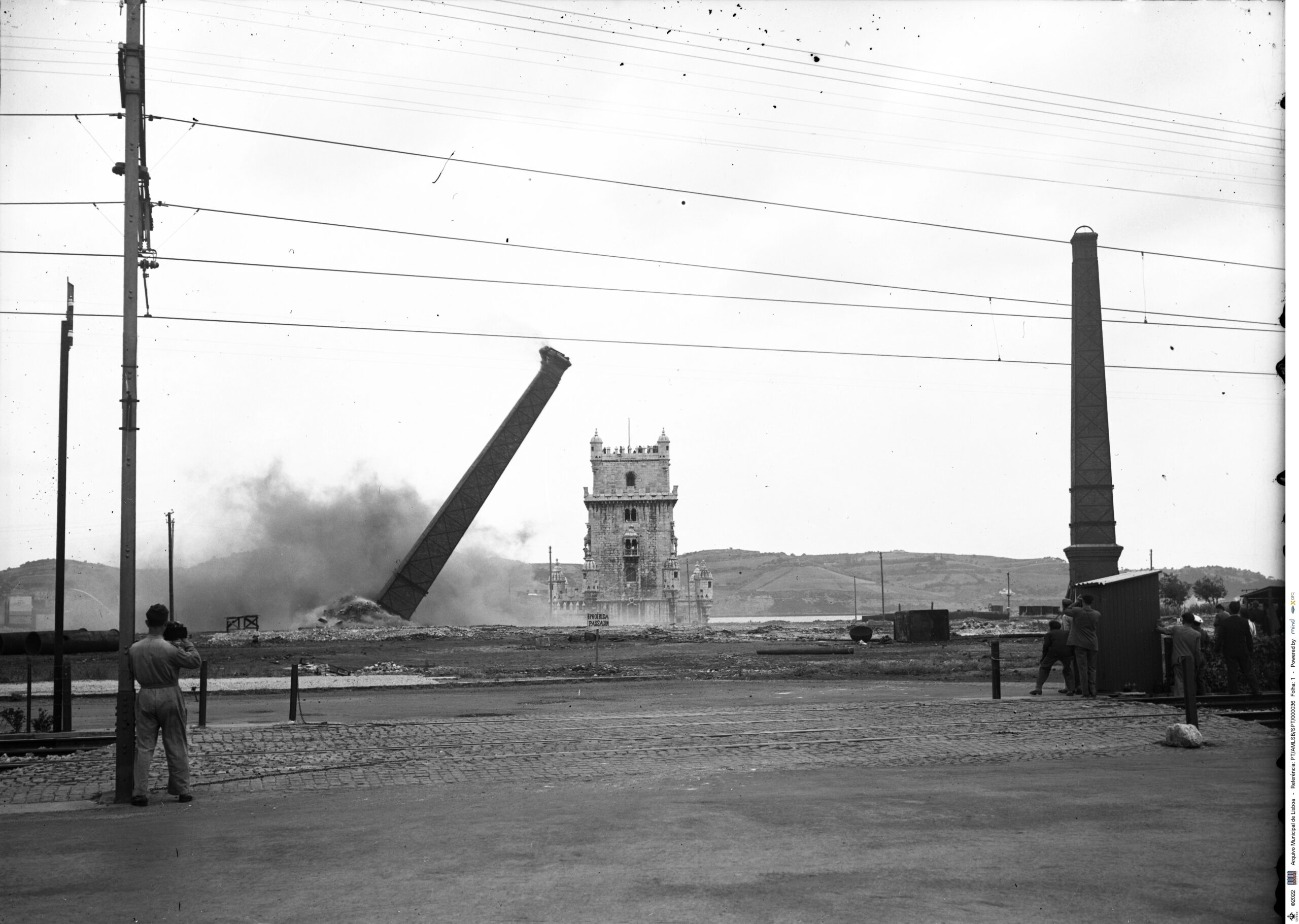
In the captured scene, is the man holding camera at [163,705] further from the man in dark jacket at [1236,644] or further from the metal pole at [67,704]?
the man in dark jacket at [1236,644]

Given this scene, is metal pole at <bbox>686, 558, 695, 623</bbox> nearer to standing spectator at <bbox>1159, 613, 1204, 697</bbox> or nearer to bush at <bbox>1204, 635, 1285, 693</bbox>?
bush at <bbox>1204, 635, 1285, 693</bbox>

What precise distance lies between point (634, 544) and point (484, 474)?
28.4m

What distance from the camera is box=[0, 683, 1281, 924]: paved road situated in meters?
5.66

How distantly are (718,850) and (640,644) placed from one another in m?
44.4

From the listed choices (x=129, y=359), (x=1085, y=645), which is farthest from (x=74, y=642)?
(x=1085, y=645)

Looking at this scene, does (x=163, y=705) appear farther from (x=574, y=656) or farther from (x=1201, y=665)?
(x=574, y=656)

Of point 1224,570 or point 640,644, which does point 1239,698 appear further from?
point 1224,570

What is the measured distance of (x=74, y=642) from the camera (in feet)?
77.6

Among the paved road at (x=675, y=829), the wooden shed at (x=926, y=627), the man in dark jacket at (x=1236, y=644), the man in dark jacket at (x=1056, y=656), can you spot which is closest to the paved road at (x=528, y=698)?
the man in dark jacket at (x=1056, y=656)

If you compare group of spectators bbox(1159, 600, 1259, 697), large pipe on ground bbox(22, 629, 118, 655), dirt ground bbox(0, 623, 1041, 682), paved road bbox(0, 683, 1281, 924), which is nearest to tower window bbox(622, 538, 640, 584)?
dirt ground bbox(0, 623, 1041, 682)

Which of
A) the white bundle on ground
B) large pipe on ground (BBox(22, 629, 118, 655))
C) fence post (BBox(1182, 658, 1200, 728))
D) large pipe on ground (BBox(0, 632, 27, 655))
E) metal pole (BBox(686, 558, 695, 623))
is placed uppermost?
fence post (BBox(1182, 658, 1200, 728))

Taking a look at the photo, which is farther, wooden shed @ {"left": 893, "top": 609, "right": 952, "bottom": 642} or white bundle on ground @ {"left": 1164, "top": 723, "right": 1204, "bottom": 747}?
wooden shed @ {"left": 893, "top": 609, "right": 952, "bottom": 642}

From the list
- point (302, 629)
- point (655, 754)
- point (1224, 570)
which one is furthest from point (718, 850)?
point (1224, 570)

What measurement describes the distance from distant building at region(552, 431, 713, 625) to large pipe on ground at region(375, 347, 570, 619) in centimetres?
2535
